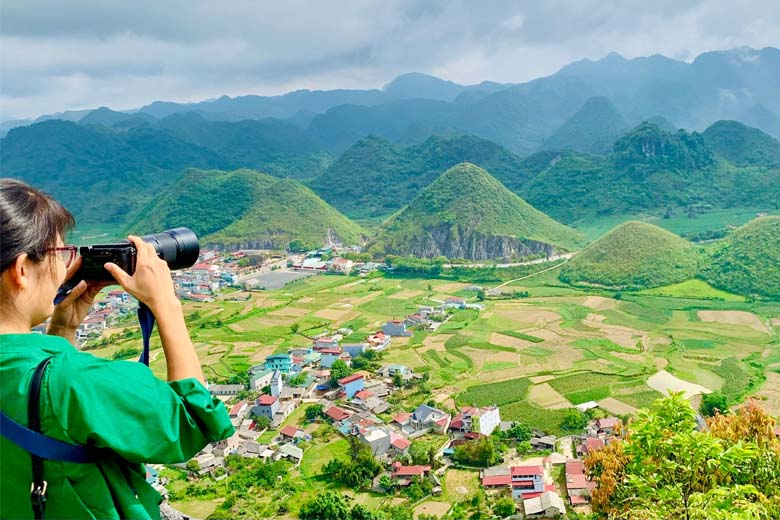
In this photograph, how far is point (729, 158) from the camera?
173ft

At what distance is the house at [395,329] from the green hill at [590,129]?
219 feet

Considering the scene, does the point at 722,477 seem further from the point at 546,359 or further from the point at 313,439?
the point at 546,359

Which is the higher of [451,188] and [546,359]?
[451,188]

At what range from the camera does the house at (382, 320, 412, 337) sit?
19.3 m

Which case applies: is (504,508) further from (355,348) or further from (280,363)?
(355,348)

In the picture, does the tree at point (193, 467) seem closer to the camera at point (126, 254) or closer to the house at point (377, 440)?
the house at point (377, 440)

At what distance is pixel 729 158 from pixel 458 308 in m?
42.7

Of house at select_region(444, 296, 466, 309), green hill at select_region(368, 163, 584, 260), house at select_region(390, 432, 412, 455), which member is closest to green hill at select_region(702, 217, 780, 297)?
green hill at select_region(368, 163, 584, 260)

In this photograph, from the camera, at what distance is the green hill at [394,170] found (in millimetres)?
56938

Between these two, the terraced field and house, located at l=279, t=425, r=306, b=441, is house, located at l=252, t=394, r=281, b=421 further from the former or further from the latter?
the terraced field

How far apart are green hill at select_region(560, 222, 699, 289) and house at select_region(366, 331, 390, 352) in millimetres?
12020

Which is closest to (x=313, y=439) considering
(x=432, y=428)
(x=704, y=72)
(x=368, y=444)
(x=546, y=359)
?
(x=368, y=444)

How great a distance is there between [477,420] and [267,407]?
4853 mm

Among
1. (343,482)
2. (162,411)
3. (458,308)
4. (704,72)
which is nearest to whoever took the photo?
(162,411)
